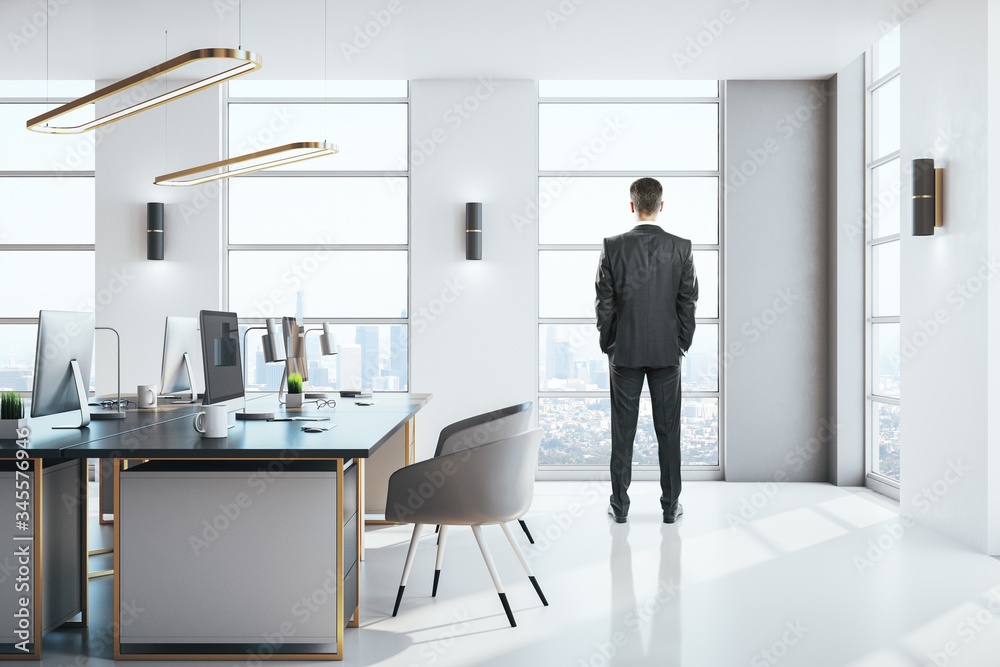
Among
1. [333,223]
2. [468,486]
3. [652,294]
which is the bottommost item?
[468,486]

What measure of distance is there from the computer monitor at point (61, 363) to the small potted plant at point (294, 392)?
949mm

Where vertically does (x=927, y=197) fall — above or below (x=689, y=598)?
above

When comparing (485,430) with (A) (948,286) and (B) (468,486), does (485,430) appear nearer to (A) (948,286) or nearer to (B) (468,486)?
(B) (468,486)

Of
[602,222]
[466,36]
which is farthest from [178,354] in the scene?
[602,222]

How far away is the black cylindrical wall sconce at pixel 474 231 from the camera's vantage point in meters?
5.66

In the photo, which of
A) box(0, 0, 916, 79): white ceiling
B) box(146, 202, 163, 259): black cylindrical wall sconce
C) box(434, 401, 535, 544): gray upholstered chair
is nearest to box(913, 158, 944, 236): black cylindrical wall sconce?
box(0, 0, 916, 79): white ceiling

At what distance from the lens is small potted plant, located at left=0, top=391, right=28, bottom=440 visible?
2.59 metres

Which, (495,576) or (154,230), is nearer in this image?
(495,576)

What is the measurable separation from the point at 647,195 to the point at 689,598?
2218mm

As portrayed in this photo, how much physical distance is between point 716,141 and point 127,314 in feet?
16.0

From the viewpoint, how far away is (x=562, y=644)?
103 inches

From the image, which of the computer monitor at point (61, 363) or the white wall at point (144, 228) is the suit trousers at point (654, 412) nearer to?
the computer monitor at point (61, 363)

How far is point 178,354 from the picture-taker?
4.20 meters

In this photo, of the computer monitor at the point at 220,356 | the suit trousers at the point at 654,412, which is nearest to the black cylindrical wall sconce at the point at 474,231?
the suit trousers at the point at 654,412
